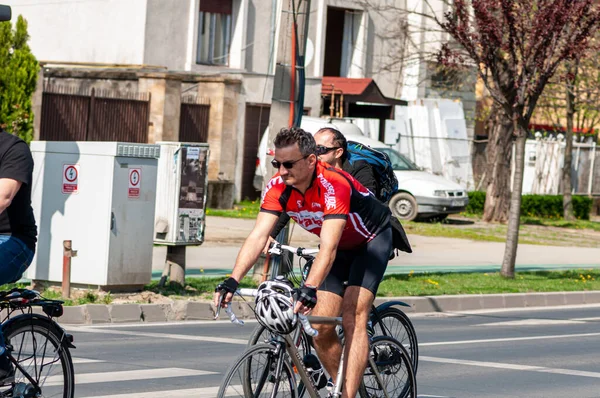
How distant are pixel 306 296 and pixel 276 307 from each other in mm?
153

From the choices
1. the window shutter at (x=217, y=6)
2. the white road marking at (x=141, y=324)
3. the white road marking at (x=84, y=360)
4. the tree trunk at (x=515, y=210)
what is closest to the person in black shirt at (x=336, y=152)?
the white road marking at (x=84, y=360)

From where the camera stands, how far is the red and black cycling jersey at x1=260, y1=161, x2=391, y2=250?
6113 mm

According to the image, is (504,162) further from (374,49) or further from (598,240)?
(374,49)

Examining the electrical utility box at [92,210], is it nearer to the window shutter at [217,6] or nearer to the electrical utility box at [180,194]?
the electrical utility box at [180,194]

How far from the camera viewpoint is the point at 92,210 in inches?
502

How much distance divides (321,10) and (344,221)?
2905 centimetres

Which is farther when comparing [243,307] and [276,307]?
[243,307]

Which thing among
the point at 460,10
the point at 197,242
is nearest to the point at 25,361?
the point at 197,242

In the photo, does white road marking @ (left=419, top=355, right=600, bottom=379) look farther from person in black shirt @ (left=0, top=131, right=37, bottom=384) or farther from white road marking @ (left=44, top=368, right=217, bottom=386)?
person in black shirt @ (left=0, top=131, right=37, bottom=384)

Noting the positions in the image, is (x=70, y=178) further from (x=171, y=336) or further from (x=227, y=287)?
(x=227, y=287)

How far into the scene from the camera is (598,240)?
28.5 m

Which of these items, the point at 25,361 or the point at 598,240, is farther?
the point at 598,240

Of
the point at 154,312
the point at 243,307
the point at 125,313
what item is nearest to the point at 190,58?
the point at 243,307

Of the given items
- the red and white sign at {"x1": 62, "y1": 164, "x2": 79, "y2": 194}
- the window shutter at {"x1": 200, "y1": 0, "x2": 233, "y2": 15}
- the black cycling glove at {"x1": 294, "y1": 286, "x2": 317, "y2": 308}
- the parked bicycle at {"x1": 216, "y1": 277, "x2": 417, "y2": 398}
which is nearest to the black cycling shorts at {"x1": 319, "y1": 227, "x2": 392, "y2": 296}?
the parked bicycle at {"x1": 216, "y1": 277, "x2": 417, "y2": 398}
